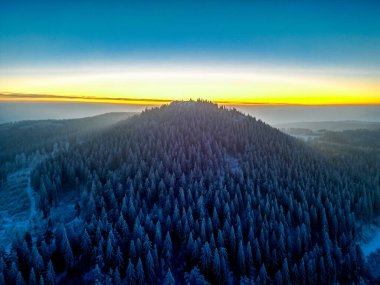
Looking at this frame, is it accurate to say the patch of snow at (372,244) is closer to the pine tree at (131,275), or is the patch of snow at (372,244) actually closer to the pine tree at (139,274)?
the pine tree at (139,274)

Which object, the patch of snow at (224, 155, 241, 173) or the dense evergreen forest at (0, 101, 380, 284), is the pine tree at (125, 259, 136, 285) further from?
the patch of snow at (224, 155, 241, 173)

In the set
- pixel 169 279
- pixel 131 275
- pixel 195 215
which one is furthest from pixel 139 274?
pixel 195 215

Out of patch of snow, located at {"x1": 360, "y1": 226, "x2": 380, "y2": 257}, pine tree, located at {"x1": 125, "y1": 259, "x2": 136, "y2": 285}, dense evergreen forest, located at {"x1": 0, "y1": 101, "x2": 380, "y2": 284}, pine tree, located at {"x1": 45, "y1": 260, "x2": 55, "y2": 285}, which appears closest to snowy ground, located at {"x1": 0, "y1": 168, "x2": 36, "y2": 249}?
dense evergreen forest, located at {"x1": 0, "y1": 101, "x2": 380, "y2": 284}

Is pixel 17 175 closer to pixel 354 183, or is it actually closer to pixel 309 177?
pixel 309 177

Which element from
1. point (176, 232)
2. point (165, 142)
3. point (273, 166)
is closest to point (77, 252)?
point (176, 232)

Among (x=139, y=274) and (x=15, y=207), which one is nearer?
(x=139, y=274)

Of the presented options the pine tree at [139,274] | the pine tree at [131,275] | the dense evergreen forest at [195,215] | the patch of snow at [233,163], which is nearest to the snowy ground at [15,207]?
the dense evergreen forest at [195,215]

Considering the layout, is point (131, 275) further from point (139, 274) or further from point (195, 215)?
point (195, 215)

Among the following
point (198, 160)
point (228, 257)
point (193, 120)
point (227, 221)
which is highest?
point (193, 120)

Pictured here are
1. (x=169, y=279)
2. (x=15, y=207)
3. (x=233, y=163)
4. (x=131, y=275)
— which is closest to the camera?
(x=169, y=279)
